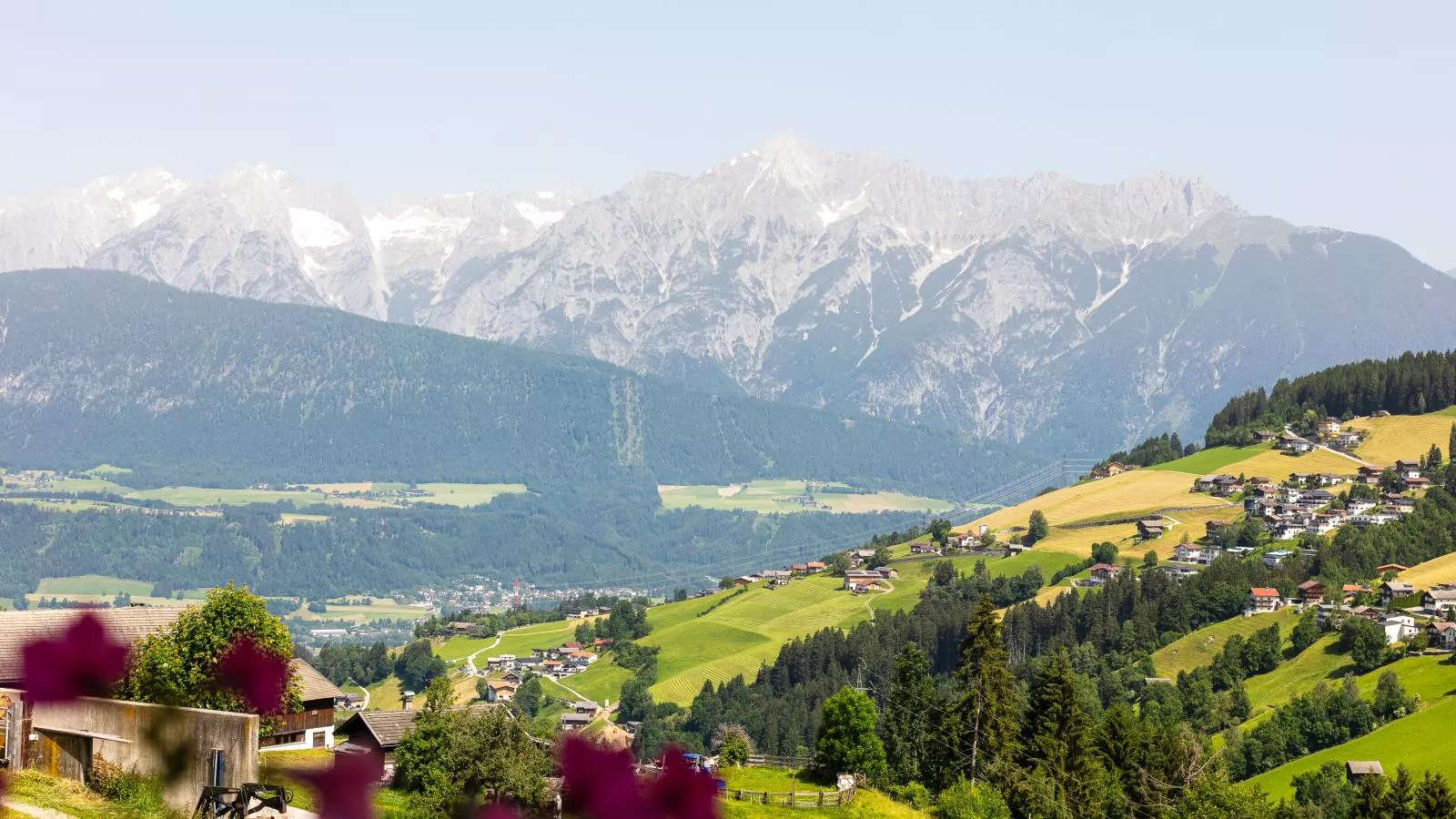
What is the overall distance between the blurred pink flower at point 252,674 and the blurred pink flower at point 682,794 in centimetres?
218

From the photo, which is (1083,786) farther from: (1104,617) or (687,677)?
(687,677)

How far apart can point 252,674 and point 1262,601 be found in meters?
179

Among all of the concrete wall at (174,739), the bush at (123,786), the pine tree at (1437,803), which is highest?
the concrete wall at (174,739)

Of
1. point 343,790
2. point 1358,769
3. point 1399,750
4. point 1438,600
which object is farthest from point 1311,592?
point 343,790

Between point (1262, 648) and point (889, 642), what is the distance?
4344 cm

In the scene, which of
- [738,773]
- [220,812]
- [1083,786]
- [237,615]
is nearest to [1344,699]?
[1083,786]

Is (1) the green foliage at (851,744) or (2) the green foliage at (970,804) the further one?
(1) the green foliage at (851,744)

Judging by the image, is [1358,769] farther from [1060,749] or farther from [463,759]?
[463,759]

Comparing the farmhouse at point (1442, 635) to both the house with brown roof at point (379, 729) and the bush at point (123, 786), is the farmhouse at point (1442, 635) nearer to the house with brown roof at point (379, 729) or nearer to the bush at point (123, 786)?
the house with brown roof at point (379, 729)

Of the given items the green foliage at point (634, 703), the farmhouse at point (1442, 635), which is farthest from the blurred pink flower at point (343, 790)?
the green foliage at point (634, 703)

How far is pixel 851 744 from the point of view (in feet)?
275

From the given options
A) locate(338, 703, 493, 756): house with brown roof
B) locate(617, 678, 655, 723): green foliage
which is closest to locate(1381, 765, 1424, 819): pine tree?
locate(338, 703, 493, 756): house with brown roof

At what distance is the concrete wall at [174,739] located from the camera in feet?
23.4

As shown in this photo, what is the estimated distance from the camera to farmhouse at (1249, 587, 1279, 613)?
175 metres
